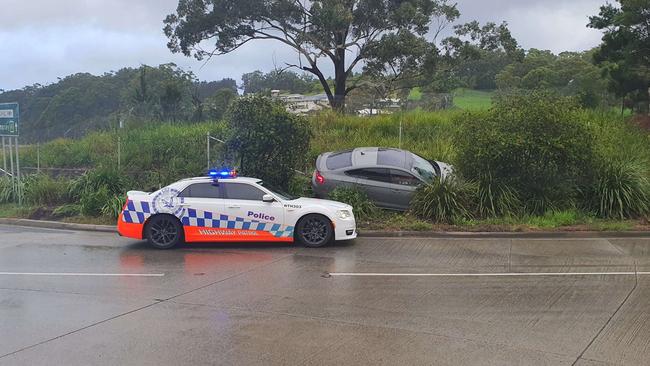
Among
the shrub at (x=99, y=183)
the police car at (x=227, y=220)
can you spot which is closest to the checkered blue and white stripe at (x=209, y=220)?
the police car at (x=227, y=220)

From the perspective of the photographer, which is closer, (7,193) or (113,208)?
(113,208)

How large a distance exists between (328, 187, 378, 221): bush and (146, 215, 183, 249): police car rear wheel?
13.1 feet

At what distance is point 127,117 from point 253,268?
50.1 ft

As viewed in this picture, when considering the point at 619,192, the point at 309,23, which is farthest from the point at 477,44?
the point at 619,192

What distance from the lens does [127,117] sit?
74.5 feet

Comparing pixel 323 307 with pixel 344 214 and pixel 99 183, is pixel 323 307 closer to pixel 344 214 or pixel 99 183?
pixel 344 214

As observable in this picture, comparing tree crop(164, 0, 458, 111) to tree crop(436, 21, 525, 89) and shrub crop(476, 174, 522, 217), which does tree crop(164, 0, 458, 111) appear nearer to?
tree crop(436, 21, 525, 89)

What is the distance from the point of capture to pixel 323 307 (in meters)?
7.05

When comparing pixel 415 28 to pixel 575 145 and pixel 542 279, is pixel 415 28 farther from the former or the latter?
pixel 542 279

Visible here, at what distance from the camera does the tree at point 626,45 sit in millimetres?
20672

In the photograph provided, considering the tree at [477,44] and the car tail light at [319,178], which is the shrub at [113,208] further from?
the tree at [477,44]

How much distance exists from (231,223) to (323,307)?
15.1 ft

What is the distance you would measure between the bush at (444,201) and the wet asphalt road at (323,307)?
2.38 metres

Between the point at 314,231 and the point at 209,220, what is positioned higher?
the point at 209,220
